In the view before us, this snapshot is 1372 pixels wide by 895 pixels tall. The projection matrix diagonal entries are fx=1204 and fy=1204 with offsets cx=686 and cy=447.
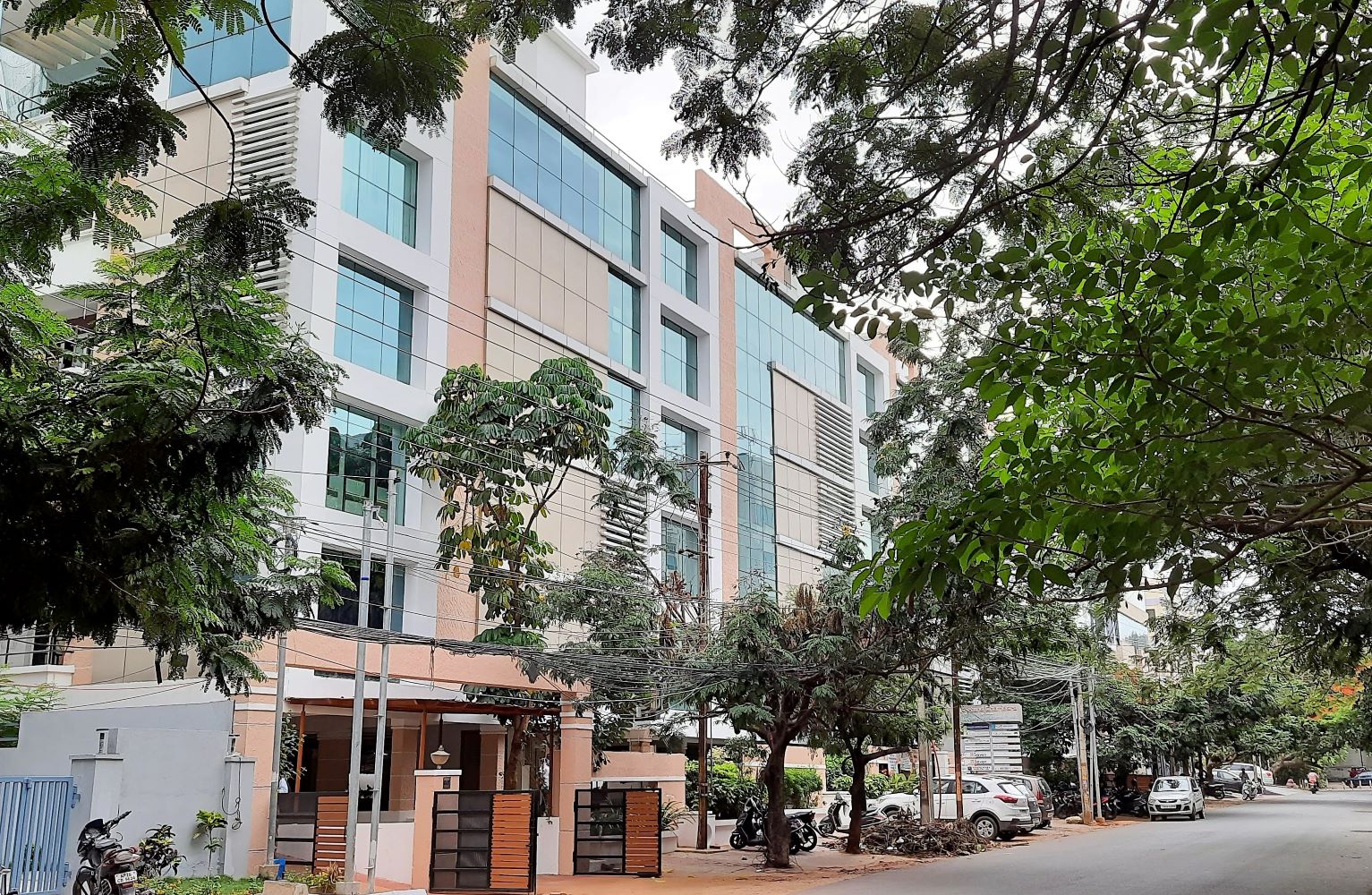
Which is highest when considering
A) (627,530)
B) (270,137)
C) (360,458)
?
(270,137)

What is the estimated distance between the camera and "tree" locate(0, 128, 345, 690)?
7246mm

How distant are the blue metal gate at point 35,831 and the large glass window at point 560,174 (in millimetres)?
17395

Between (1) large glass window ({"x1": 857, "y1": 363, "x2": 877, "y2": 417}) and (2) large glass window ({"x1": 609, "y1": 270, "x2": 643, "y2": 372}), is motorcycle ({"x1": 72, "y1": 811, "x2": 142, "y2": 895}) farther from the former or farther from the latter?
(1) large glass window ({"x1": 857, "y1": 363, "x2": 877, "y2": 417})

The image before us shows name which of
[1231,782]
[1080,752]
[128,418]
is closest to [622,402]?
[1080,752]

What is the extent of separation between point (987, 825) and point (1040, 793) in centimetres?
502

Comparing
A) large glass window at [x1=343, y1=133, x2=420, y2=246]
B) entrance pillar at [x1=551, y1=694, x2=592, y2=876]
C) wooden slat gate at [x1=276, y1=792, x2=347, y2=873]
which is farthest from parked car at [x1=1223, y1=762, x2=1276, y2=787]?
wooden slat gate at [x1=276, y1=792, x2=347, y2=873]

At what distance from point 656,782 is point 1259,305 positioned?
796 inches

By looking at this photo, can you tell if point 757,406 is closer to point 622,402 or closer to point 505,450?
point 622,402

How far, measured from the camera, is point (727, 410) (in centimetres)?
3719

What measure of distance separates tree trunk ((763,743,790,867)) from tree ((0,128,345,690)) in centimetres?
1322

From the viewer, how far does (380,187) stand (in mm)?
24219

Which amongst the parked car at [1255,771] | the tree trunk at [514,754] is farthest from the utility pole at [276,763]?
the parked car at [1255,771]

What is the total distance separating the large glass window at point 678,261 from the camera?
117 feet

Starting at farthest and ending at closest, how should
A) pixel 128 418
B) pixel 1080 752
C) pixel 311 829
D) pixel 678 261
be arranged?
1. pixel 678 261
2. pixel 1080 752
3. pixel 311 829
4. pixel 128 418
